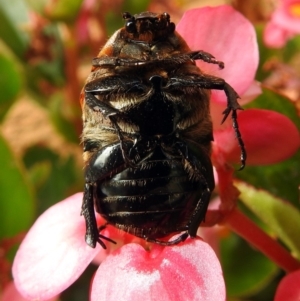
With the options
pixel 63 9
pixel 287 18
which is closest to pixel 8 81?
pixel 63 9

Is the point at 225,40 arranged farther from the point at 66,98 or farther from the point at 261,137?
the point at 66,98

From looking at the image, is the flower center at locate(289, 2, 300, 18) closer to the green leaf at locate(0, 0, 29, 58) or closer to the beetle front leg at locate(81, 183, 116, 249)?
the beetle front leg at locate(81, 183, 116, 249)

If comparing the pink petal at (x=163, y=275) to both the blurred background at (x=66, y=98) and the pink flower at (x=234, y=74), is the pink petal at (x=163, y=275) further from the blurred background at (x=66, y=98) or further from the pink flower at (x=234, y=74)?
the blurred background at (x=66, y=98)

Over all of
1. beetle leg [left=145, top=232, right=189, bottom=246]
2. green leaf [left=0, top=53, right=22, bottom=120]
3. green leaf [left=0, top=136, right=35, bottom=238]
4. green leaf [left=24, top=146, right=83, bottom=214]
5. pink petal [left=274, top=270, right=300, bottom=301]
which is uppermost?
beetle leg [left=145, top=232, right=189, bottom=246]

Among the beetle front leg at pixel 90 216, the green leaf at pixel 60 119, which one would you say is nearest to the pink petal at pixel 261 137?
the beetle front leg at pixel 90 216

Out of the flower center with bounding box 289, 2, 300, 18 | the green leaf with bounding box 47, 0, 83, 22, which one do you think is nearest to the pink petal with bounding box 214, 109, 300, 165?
the flower center with bounding box 289, 2, 300, 18
